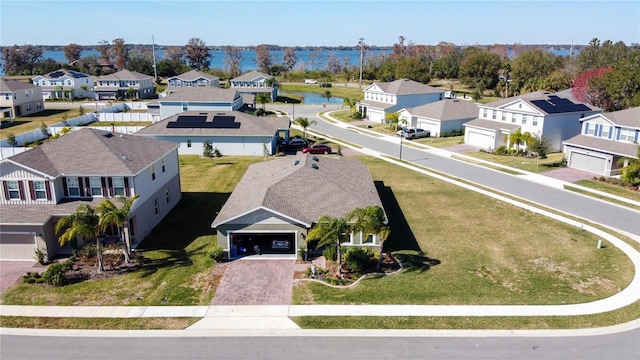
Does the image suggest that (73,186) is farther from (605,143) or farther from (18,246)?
(605,143)

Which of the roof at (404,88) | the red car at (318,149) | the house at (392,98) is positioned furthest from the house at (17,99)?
the roof at (404,88)

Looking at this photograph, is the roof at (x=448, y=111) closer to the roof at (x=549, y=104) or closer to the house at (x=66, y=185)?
the roof at (x=549, y=104)

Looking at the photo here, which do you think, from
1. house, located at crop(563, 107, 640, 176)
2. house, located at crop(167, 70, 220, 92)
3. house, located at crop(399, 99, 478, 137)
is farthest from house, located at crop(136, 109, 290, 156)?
house, located at crop(167, 70, 220, 92)

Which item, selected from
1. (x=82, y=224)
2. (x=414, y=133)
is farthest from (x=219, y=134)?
(x=82, y=224)

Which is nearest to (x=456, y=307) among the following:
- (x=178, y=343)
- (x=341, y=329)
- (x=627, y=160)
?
(x=341, y=329)

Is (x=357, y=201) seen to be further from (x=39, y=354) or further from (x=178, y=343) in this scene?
(x=39, y=354)
